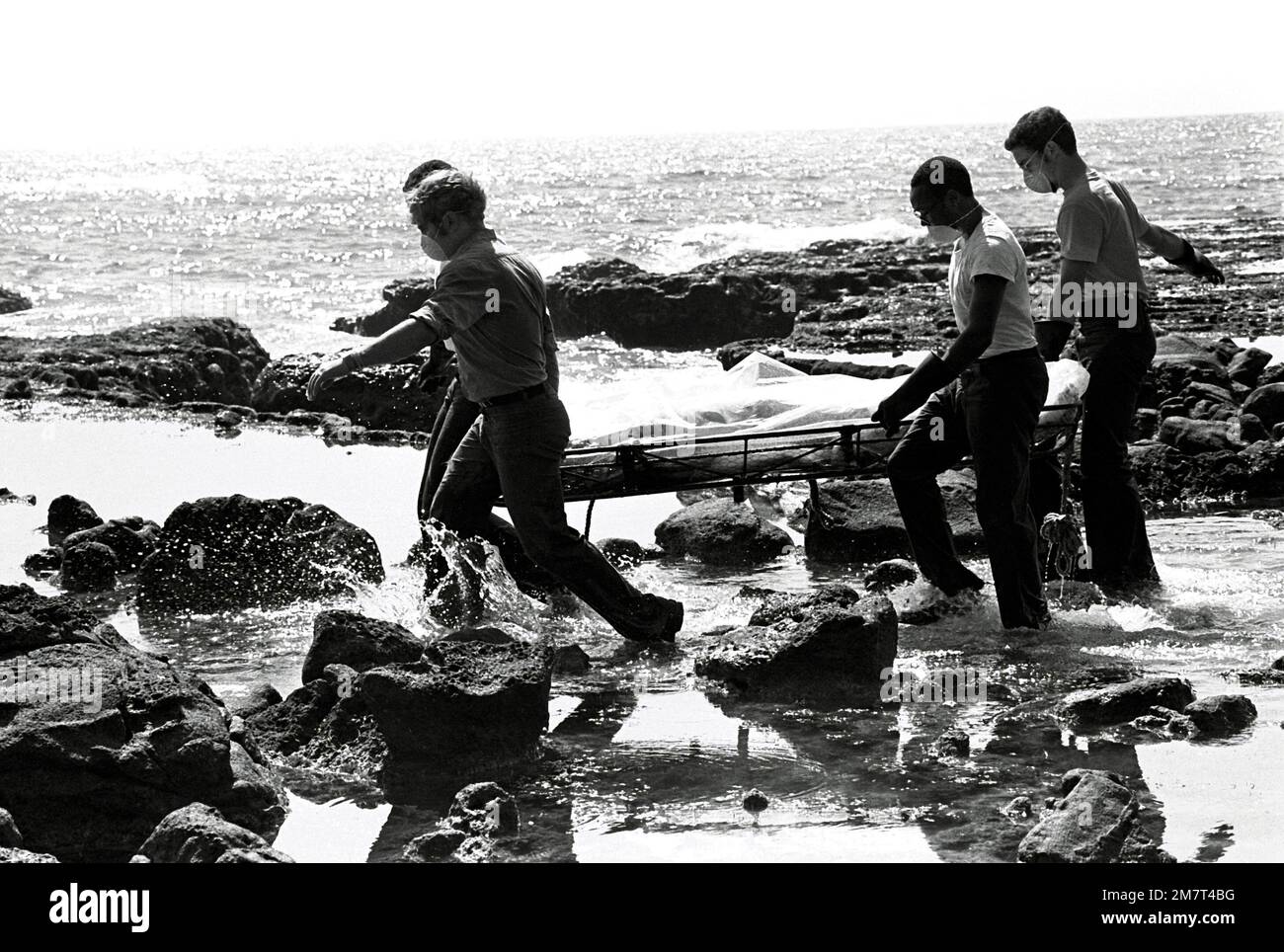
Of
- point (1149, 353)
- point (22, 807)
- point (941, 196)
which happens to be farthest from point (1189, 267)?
point (22, 807)

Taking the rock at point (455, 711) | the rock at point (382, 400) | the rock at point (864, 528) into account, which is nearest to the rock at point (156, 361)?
the rock at point (382, 400)

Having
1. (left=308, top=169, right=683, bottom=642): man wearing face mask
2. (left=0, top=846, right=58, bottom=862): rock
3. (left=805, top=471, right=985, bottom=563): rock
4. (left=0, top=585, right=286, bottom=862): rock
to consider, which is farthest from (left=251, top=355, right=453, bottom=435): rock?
(left=0, top=846, right=58, bottom=862): rock

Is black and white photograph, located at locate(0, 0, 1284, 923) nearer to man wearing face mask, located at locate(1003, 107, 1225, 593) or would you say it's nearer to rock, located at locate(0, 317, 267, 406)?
man wearing face mask, located at locate(1003, 107, 1225, 593)

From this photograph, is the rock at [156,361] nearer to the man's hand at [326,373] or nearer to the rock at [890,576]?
the rock at [890,576]

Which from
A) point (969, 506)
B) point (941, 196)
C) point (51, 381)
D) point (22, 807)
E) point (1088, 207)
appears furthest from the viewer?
point (51, 381)

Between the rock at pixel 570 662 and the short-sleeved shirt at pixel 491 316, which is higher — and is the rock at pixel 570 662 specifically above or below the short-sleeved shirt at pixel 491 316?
below

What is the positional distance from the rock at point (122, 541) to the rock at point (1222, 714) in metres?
4.98

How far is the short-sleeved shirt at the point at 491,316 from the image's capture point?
5.80 metres

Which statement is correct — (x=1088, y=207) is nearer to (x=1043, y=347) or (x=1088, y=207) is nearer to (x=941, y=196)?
(x=1043, y=347)

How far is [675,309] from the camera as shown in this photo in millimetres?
23109

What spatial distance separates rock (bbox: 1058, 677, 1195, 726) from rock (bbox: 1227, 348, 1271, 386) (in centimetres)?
817

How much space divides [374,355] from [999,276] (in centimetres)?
232
